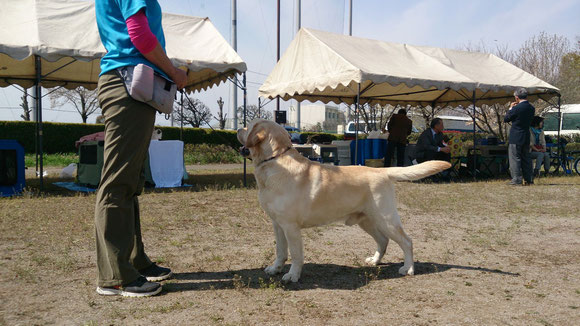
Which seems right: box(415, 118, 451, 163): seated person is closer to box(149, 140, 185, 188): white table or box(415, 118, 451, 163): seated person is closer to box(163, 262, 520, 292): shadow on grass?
box(149, 140, 185, 188): white table

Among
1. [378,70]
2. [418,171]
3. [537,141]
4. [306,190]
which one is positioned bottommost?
[306,190]

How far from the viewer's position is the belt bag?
2672 mm

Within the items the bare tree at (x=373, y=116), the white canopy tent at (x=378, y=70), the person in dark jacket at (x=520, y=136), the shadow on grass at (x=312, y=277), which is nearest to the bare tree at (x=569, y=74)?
the bare tree at (x=373, y=116)

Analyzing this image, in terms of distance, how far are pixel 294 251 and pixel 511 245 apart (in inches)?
106

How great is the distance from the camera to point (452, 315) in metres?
2.57

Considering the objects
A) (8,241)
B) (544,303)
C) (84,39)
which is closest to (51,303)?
(8,241)

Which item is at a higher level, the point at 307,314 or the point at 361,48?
the point at 361,48

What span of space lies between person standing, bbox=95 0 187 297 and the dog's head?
2.44 feet

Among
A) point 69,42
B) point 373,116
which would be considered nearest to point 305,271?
point 69,42

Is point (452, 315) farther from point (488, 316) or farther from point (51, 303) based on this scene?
point (51, 303)

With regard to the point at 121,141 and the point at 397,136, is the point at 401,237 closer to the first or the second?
the point at 121,141

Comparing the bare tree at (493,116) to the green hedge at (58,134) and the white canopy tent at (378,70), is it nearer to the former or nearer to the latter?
the white canopy tent at (378,70)

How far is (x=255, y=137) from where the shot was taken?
3170 millimetres

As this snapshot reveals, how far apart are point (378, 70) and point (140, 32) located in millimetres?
7848
